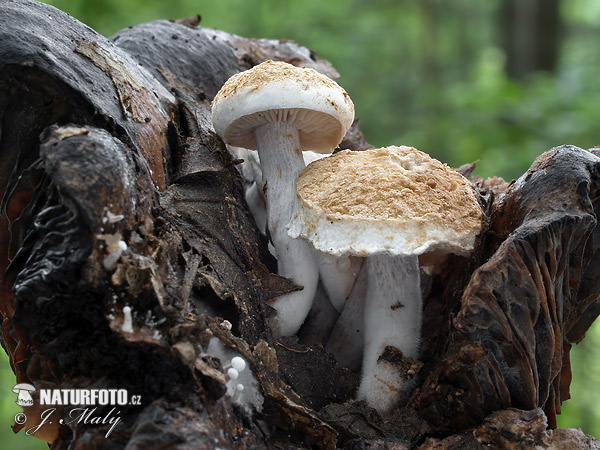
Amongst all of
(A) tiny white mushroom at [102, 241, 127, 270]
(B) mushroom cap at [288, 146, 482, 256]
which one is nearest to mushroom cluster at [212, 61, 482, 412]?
(B) mushroom cap at [288, 146, 482, 256]

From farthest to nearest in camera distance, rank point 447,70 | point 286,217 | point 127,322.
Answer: point 447,70 < point 286,217 < point 127,322

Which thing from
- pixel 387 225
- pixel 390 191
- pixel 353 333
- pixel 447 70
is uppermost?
pixel 447 70

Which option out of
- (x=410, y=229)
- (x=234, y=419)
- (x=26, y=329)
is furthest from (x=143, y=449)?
(x=410, y=229)

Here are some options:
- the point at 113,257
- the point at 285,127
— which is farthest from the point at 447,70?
the point at 113,257

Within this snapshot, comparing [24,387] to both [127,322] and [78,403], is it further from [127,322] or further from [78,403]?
[127,322]

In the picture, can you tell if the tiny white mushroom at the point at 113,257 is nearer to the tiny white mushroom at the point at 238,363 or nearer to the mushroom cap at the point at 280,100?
the tiny white mushroom at the point at 238,363

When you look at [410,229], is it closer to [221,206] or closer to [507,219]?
[507,219]

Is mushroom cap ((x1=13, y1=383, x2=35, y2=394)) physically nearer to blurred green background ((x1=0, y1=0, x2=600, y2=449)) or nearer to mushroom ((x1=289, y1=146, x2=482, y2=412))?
mushroom ((x1=289, y1=146, x2=482, y2=412))
